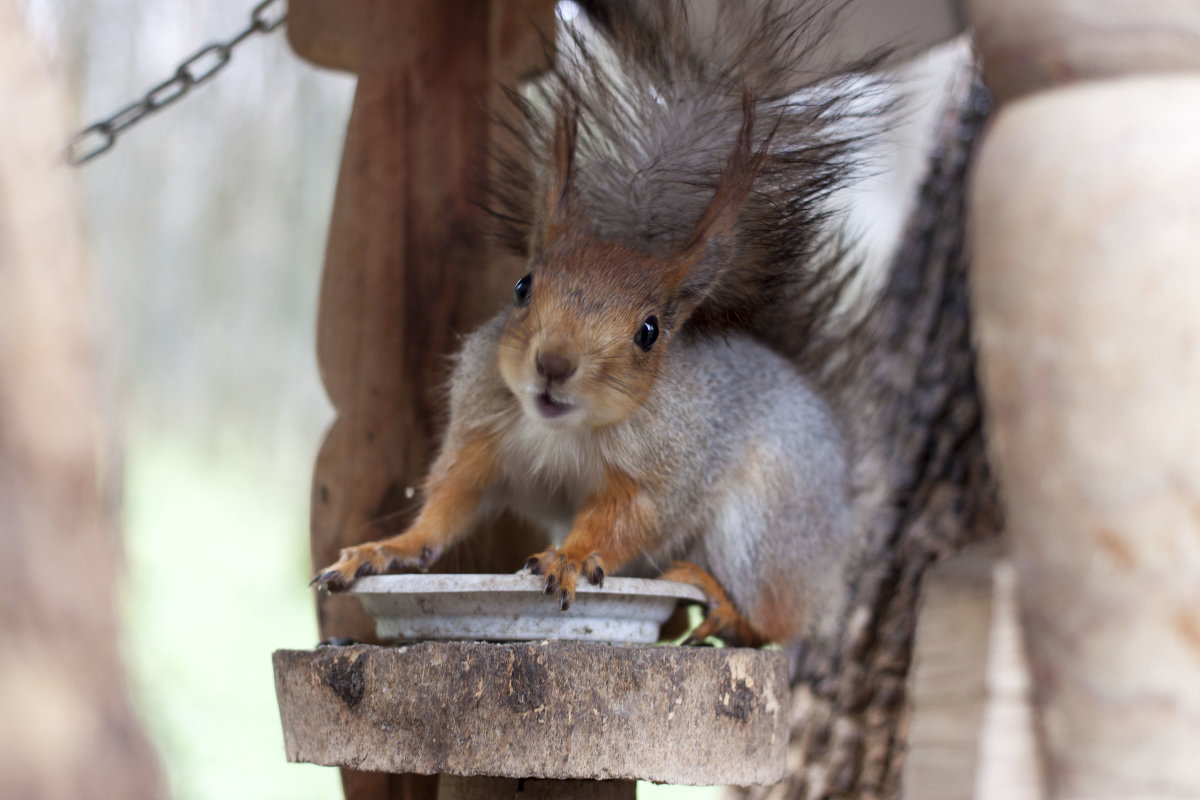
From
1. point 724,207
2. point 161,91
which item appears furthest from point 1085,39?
point 161,91

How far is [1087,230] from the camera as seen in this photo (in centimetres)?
92

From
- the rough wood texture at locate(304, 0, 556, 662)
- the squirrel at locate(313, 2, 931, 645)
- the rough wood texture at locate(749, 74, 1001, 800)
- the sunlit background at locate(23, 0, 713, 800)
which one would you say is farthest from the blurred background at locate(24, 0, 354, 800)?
the squirrel at locate(313, 2, 931, 645)

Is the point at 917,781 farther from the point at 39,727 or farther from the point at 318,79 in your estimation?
the point at 318,79

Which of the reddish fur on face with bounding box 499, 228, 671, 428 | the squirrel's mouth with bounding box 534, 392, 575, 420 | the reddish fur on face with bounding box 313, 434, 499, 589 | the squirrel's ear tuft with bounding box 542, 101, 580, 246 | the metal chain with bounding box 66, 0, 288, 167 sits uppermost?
the metal chain with bounding box 66, 0, 288, 167

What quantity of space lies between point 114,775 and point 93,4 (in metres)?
2.28

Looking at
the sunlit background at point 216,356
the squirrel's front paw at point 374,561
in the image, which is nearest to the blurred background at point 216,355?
the sunlit background at point 216,356

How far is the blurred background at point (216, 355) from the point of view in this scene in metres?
3.40

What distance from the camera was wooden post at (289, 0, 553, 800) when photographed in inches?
68.3

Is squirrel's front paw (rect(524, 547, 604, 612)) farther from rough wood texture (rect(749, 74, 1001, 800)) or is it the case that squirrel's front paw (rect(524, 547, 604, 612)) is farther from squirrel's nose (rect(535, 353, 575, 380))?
rough wood texture (rect(749, 74, 1001, 800))

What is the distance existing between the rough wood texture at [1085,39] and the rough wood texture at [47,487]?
64.1 inches

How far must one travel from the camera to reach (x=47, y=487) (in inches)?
80.5

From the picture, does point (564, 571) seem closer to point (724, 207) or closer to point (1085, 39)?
point (724, 207)

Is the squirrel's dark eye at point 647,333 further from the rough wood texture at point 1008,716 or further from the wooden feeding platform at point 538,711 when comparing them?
the rough wood texture at point 1008,716

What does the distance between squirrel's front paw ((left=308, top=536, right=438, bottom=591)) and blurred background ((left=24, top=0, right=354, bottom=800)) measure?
2.16 meters
